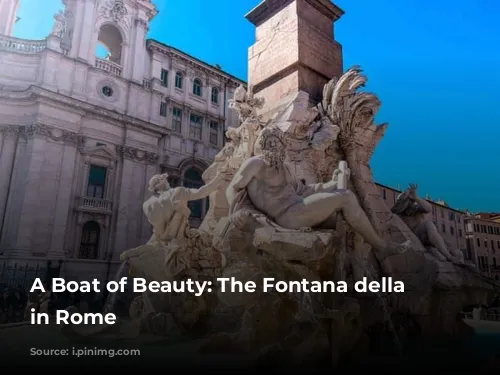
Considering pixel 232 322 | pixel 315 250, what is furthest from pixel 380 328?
pixel 232 322

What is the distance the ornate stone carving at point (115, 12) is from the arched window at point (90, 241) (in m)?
14.1

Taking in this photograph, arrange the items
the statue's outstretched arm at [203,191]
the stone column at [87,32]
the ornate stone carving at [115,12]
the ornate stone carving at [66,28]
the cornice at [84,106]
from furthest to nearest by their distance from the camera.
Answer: the ornate stone carving at [115,12]
the stone column at [87,32]
the ornate stone carving at [66,28]
the cornice at [84,106]
the statue's outstretched arm at [203,191]

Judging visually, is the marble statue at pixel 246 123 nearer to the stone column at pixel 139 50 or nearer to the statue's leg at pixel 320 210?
the statue's leg at pixel 320 210

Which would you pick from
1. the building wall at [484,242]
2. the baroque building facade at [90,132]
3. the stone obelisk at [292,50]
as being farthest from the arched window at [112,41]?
the building wall at [484,242]

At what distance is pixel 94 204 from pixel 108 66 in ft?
31.4

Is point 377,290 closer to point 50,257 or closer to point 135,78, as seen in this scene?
point 50,257

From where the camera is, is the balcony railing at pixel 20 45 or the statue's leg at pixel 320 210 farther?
the balcony railing at pixel 20 45

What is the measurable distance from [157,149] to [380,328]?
77.7ft

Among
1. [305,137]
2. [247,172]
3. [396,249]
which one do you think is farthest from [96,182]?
[396,249]

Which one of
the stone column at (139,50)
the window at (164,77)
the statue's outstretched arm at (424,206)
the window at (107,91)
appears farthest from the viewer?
the window at (164,77)

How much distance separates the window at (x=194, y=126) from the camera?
2934cm

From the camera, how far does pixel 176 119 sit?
28.8 m

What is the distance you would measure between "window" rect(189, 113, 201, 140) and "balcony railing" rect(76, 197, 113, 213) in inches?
348

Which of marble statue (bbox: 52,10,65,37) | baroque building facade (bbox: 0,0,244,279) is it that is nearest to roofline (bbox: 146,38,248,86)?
baroque building facade (bbox: 0,0,244,279)
